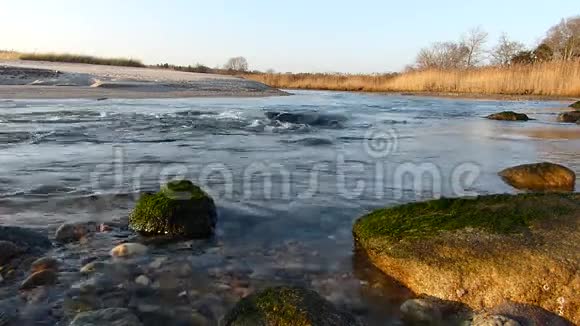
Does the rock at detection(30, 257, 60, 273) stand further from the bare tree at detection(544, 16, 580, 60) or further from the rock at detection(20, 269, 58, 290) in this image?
the bare tree at detection(544, 16, 580, 60)

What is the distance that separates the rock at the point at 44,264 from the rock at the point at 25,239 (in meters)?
0.23

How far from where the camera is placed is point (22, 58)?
31250mm


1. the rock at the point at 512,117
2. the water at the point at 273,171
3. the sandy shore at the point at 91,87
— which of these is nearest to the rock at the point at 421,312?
the water at the point at 273,171

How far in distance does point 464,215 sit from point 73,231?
269 cm

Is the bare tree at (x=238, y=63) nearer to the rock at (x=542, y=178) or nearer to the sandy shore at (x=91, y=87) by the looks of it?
the sandy shore at (x=91, y=87)

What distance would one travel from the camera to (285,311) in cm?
199

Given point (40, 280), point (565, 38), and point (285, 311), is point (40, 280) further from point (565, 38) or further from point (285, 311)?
point (565, 38)

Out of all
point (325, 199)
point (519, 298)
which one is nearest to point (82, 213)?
point (325, 199)

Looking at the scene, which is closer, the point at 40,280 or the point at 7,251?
the point at 40,280

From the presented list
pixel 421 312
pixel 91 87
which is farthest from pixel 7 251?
pixel 91 87

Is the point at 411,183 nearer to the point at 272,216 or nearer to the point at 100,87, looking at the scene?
the point at 272,216

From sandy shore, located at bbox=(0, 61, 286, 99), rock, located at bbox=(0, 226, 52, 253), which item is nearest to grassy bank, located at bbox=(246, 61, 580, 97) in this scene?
sandy shore, located at bbox=(0, 61, 286, 99)

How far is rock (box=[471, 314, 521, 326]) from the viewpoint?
2107mm

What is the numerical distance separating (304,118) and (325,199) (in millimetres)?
8004
